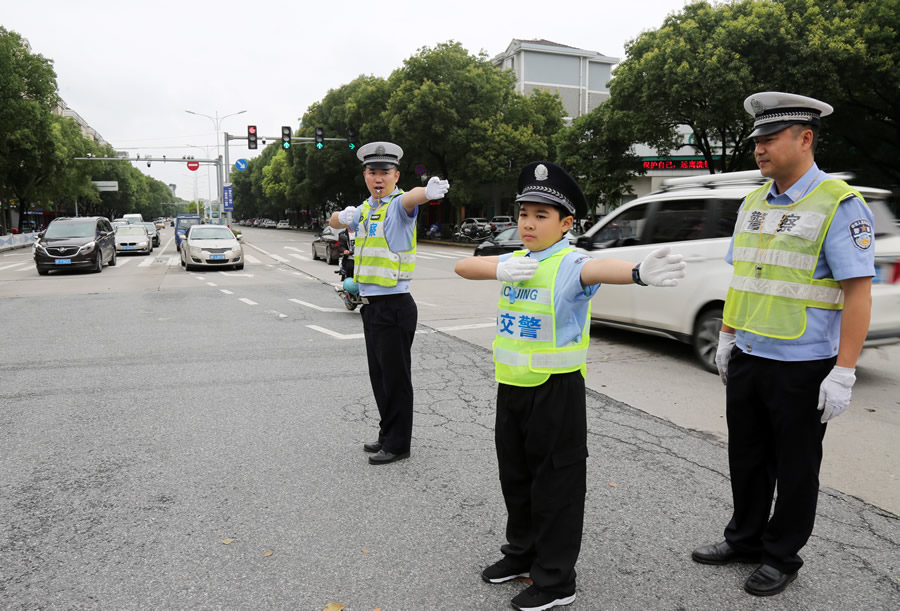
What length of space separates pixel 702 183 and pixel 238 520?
555 centimetres

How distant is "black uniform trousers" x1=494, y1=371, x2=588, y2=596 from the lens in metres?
2.52

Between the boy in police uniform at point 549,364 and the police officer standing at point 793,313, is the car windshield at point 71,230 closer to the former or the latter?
the boy in police uniform at point 549,364

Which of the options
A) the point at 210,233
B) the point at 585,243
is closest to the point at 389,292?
the point at 585,243

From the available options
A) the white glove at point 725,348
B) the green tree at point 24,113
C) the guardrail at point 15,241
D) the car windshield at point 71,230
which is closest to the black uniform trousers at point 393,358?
the white glove at point 725,348

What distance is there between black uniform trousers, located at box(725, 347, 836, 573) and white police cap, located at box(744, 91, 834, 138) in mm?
957

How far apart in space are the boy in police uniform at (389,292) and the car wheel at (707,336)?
3667 millimetres

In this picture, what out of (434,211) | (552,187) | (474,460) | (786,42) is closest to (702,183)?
(474,460)

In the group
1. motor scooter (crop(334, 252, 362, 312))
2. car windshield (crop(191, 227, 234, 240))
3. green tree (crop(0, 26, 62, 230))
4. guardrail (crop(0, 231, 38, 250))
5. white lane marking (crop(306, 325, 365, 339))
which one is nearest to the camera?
white lane marking (crop(306, 325, 365, 339))

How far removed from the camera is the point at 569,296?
246 centimetres

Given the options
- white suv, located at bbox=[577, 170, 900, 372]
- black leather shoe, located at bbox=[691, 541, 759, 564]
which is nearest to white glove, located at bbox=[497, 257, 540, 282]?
black leather shoe, located at bbox=[691, 541, 759, 564]

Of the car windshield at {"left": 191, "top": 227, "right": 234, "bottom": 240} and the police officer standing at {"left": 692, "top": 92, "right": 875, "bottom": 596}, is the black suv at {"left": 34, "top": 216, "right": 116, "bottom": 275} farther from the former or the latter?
the police officer standing at {"left": 692, "top": 92, "right": 875, "bottom": 596}

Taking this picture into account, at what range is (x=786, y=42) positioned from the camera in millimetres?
21625

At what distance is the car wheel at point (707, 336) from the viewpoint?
652 cm

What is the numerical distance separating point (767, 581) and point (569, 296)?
4.87 ft
